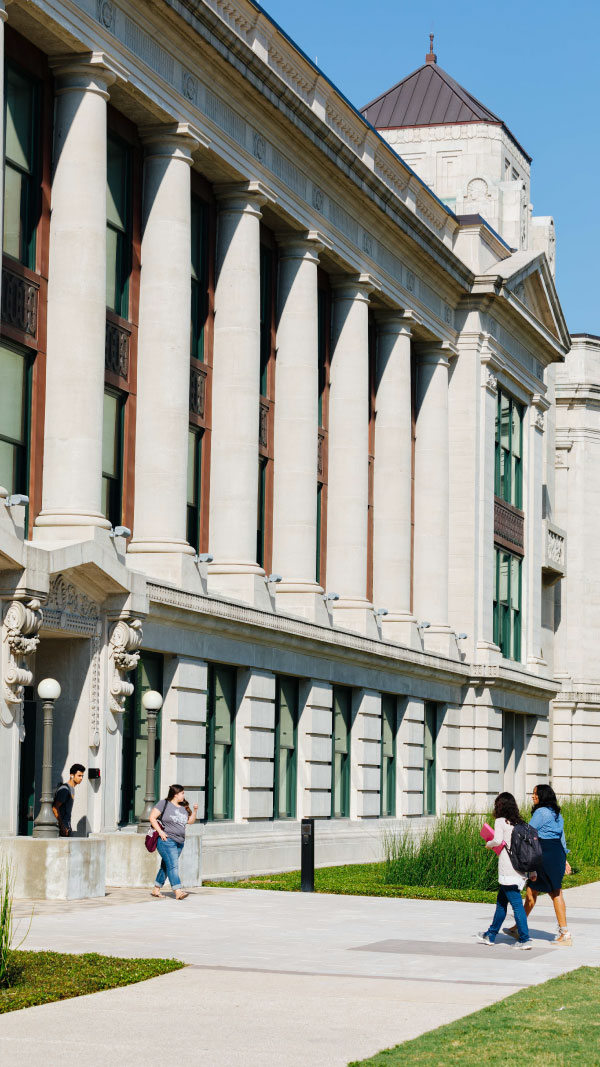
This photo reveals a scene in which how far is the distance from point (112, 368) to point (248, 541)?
513 centimetres

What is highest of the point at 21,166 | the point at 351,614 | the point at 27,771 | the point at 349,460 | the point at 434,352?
the point at 434,352

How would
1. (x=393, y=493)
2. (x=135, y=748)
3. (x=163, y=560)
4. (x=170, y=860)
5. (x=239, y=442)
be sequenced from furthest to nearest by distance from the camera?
(x=393, y=493)
(x=239, y=442)
(x=163, y=560)
(x=135, y=748)
(x=170, y=860)

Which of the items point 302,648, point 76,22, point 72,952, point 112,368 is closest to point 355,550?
point 302,648

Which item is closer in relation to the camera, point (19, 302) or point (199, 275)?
point (19, 302)

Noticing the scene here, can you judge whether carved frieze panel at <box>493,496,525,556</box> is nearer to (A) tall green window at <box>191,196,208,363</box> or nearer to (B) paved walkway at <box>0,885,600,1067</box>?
(A) tall green window at <box>191,196,208,363</box>

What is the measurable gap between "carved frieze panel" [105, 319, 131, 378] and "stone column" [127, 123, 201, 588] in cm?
33

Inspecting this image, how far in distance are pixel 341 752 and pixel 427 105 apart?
28.8 meters

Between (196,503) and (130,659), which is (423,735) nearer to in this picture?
(196,503)

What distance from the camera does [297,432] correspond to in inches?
1451

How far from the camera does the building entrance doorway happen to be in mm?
26859

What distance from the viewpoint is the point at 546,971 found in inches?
664

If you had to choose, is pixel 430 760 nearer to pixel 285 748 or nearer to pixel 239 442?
pixel 285 748

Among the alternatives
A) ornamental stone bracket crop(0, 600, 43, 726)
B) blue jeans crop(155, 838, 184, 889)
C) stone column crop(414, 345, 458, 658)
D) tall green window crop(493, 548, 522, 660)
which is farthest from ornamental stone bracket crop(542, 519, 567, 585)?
ornamental stone bracket crop(0, 600, 43, 726)

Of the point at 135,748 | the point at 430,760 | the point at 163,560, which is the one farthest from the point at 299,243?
the point at 430,760
